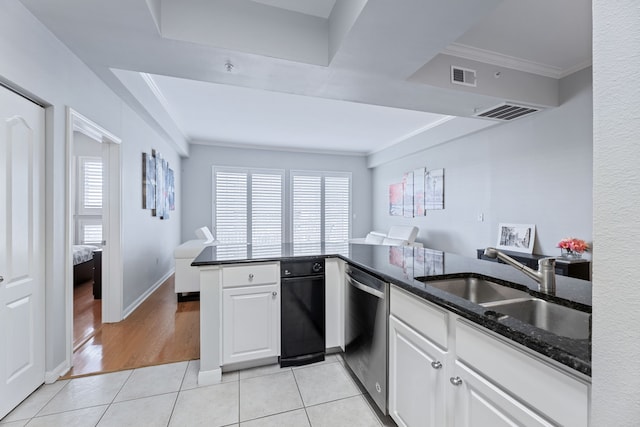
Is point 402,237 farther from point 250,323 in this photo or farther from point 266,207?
point 250,323

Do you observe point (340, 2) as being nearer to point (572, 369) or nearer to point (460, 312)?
point (460, 312)

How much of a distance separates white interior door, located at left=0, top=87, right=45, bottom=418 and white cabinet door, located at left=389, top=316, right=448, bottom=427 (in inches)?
90.9

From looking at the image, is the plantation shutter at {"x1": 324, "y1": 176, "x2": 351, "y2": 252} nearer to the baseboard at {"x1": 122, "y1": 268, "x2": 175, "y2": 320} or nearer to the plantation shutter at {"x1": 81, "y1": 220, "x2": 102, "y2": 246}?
the baseboard at {"x1": 122, "y1": 268, "x2": 175, "y2": 320}

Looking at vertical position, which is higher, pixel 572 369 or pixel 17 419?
pixel 572 369

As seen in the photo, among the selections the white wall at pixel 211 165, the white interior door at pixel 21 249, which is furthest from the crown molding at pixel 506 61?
the white wall at pixel 211 165

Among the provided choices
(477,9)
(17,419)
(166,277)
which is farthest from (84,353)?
(477,9)

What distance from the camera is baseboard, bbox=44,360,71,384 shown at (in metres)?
2.06

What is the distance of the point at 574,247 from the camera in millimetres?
2855

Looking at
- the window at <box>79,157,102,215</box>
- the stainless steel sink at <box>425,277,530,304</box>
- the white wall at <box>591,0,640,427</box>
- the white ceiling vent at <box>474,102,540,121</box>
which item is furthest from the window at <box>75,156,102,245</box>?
the white wall at <box>591,0,640,427</box>

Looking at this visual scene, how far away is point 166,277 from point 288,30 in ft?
15.3

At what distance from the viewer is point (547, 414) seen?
78cm

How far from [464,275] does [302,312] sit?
1.27m

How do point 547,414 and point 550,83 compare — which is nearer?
point 547,414

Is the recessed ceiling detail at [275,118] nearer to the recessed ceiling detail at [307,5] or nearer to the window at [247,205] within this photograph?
the window at [247,205]
